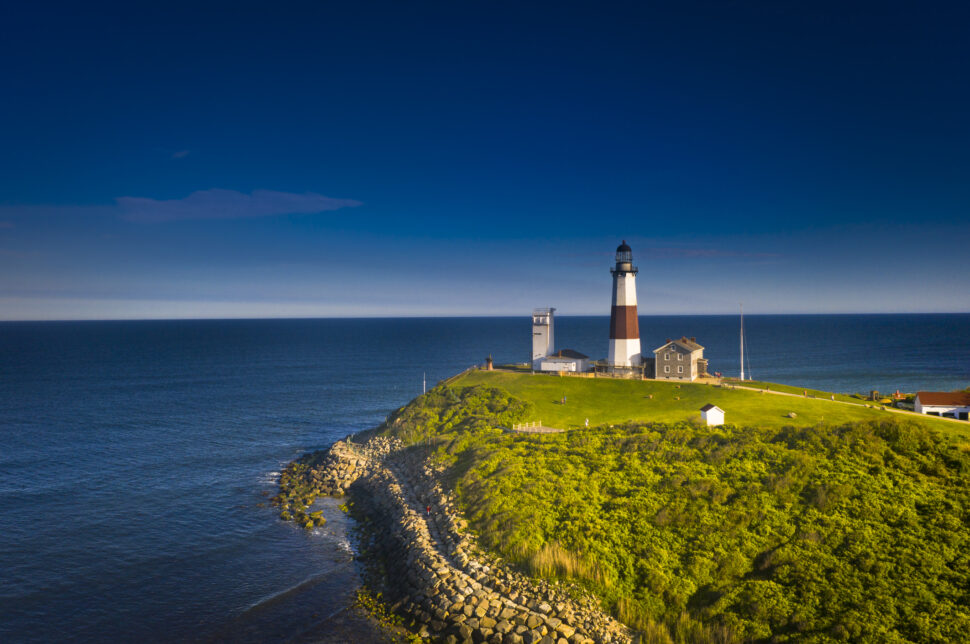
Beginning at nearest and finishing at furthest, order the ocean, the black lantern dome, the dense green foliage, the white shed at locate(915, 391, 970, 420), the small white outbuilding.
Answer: the dense green foliage → the ocean → the small white outbuilding → the white shed at locate(915, 391, 970, 420) → the black lantern dome

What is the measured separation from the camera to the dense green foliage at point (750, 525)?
19.8m

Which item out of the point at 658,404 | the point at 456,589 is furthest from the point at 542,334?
the point at 456,589

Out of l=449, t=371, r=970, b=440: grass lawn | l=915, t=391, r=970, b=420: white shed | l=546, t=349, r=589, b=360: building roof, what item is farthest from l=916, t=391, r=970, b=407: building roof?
l=546, t=349, r=589, b=360: building roof

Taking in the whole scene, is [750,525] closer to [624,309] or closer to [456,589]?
[456,589]

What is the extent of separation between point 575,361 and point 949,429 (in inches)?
1391

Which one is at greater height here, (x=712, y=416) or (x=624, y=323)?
(x=624, y=323)

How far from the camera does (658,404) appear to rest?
170 ft

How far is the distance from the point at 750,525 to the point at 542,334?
46.6 meters

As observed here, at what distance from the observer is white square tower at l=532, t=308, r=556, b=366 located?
7088cm

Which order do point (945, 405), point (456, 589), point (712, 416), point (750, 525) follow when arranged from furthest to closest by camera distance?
point (945, 405), point (712, 416), point (750, 525), point (456, 589)

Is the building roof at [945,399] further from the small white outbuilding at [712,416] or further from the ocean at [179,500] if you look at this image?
the ocean at [179,500]

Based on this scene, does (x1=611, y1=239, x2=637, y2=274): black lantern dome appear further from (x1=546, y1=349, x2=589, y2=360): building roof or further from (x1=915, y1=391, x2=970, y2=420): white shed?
(x1=915, y1=391, x2=970, y2=420): white shed

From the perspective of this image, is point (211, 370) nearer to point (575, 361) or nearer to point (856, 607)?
point (575, 361)

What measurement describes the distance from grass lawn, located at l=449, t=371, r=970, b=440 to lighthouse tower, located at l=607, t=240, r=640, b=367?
4055mm
